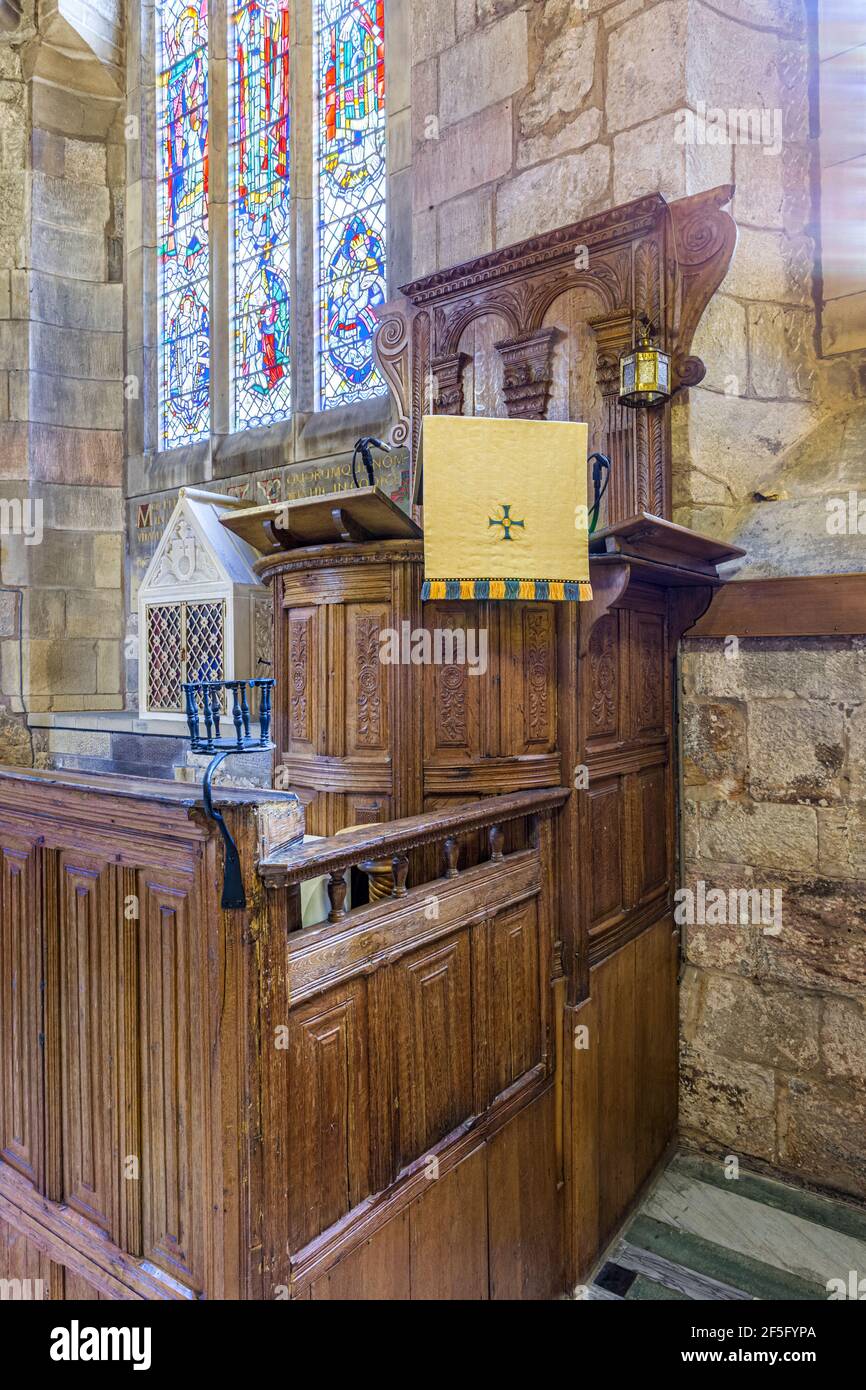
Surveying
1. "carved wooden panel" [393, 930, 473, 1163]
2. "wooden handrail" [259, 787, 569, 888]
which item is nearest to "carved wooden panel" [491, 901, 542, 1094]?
"carved wooden panel" [393, 930, 473, 1163]

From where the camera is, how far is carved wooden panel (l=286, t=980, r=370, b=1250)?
55.6 inches

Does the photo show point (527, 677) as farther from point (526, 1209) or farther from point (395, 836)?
point (526, 1209)

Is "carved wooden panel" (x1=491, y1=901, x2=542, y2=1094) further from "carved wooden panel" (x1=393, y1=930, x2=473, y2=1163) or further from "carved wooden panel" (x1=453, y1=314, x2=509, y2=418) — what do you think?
"carved wooden panel" (x1=453, y1=314, x2=509, y2=418)

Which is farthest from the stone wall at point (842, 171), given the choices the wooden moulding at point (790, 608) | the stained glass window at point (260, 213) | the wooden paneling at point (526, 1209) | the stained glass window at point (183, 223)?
the stained glass window at point (183, 223)

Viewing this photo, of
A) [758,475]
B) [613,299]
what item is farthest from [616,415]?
[758,475]

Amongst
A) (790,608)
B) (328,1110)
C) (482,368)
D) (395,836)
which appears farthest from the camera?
(482,368)

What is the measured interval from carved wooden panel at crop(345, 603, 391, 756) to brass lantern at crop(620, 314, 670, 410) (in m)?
1.27

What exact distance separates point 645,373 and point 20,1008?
2.57 m

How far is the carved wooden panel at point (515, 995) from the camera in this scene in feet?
6.55

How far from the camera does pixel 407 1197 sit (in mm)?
1660

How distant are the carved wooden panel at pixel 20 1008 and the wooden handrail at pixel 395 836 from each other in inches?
27.0

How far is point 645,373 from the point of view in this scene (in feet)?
8.66

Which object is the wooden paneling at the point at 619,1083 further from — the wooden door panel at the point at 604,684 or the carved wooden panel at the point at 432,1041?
the wooden door panel at the point at 604,684
